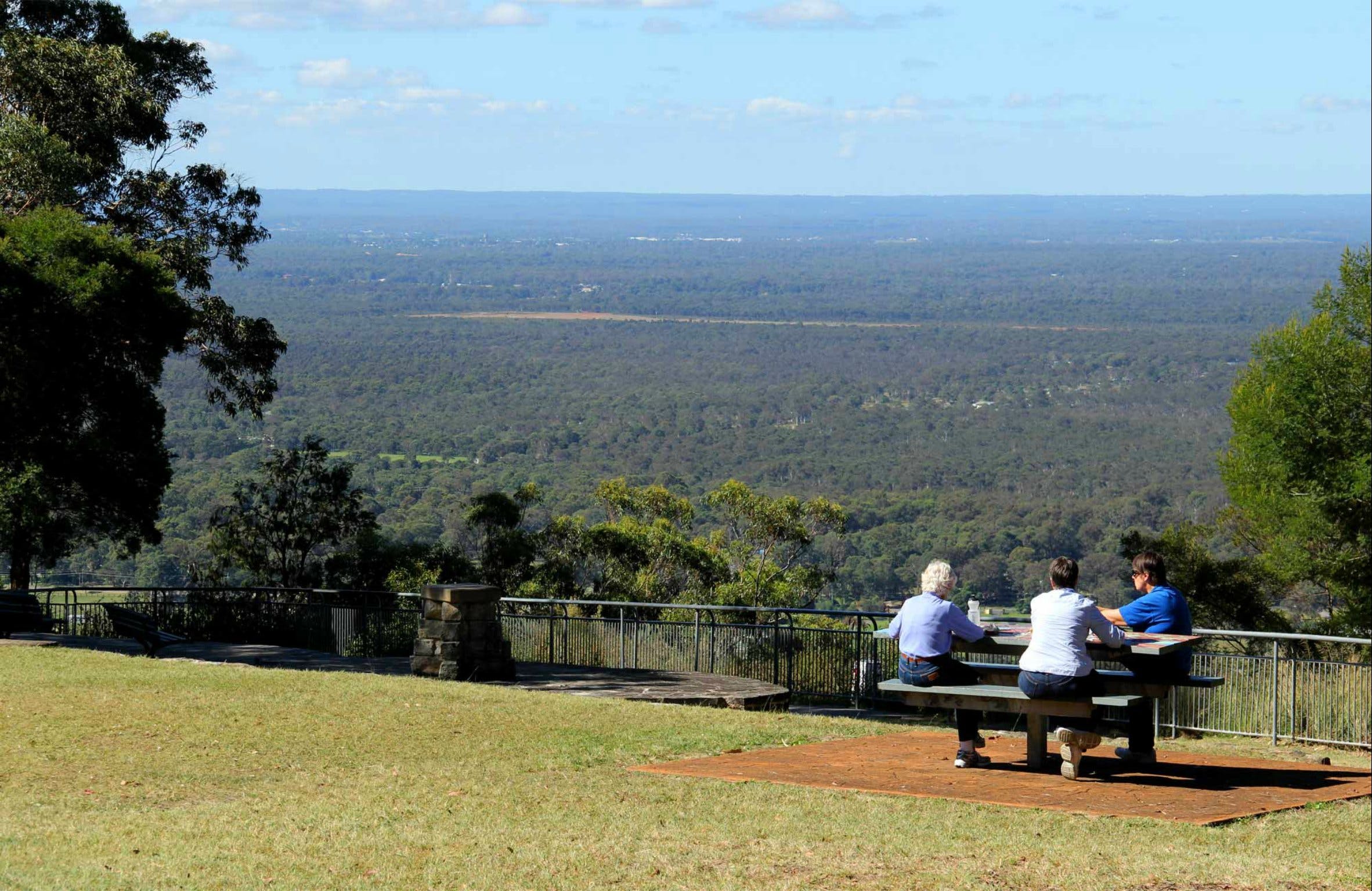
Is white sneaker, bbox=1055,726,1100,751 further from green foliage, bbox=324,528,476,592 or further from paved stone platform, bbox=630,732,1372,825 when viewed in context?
green foliage, bbox=324,528,476,592

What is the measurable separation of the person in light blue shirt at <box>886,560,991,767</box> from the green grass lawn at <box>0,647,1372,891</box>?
3.99ft

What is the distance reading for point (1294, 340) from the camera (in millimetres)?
45312

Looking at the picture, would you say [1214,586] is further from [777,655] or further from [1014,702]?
[1014,702]

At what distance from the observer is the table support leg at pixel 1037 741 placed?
984cm

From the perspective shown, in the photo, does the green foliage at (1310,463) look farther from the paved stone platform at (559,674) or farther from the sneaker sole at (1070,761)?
the sneaker sole at (1070,761)

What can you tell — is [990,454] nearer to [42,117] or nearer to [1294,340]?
[1294,340]

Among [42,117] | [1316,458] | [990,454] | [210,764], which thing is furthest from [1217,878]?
[990,454]

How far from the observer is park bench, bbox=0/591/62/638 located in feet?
65.0

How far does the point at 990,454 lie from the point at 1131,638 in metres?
136

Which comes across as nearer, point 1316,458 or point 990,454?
point 1316,458

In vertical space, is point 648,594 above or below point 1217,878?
below

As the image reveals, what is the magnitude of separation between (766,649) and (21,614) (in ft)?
30.0

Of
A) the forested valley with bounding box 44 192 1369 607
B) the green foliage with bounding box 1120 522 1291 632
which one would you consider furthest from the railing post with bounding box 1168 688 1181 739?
the forested valley with bounding box 44 192 1369 607

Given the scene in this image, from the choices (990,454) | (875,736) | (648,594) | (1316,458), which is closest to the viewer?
(875,736)
